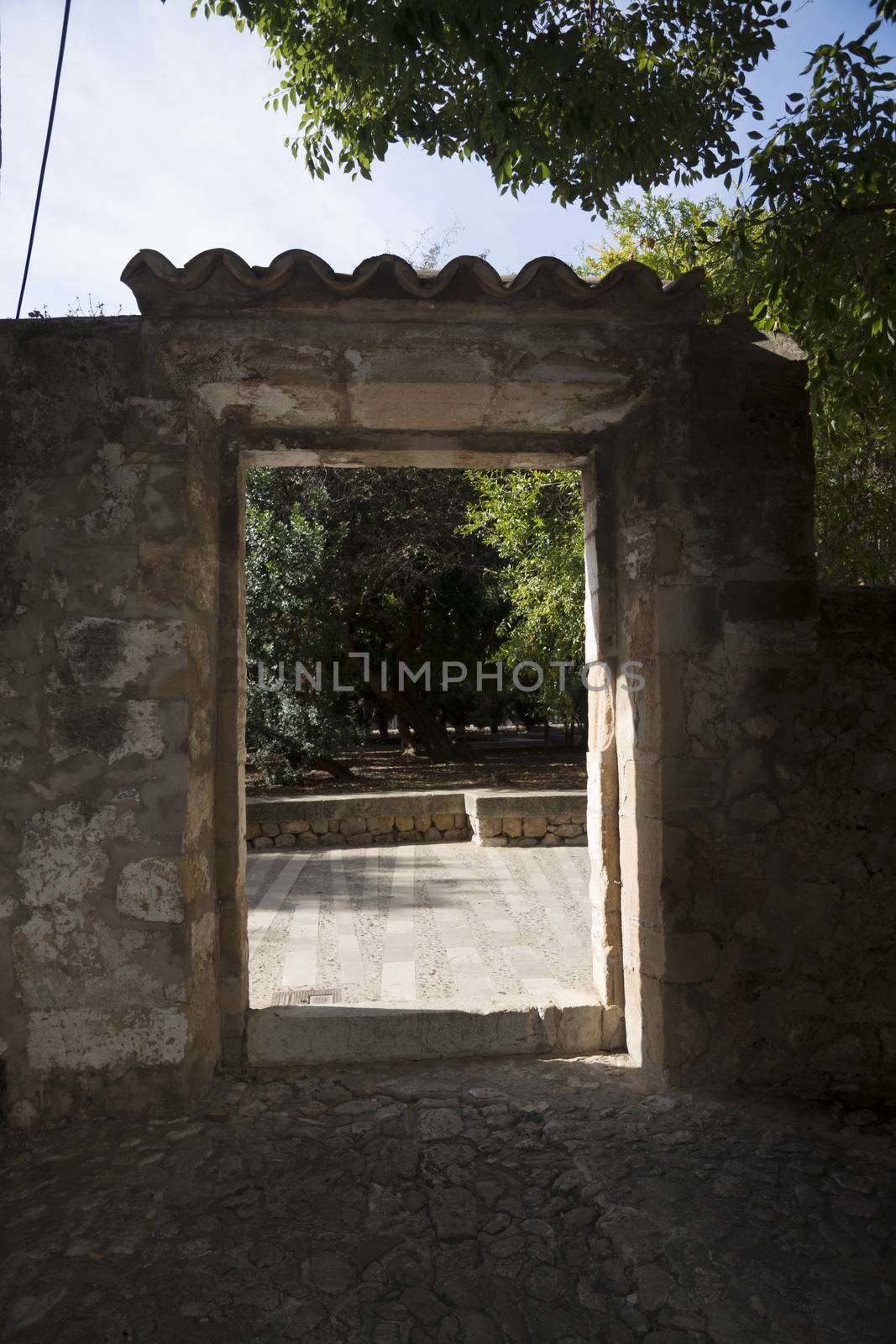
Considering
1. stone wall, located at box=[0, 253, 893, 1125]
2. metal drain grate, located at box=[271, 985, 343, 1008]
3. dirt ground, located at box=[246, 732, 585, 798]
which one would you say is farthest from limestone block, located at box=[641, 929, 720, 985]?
dirt ground, located at box=[246, 732, 585, 798]

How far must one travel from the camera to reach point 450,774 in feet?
45.1

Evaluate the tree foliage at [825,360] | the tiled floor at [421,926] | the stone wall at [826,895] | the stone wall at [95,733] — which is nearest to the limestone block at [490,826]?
the tiled floor at [421,926]

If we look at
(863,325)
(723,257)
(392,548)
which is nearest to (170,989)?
(863,325)

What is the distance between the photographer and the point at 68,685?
3211 mm

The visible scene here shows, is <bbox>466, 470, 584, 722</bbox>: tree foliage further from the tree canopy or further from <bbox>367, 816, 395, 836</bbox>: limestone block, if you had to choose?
the tree canopy

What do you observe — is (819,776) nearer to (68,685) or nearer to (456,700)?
(68,685)

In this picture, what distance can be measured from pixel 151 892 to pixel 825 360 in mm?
3949

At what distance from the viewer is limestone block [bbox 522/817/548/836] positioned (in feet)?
31.5

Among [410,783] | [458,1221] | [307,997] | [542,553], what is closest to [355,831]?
[410,783]

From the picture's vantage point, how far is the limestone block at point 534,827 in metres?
9.61

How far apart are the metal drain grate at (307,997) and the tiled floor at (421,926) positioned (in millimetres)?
15

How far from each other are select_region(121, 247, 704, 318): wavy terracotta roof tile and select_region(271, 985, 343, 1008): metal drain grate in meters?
2.93

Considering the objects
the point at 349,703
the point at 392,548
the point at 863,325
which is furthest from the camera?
the point at 349,703

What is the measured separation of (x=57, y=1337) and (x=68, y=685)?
1901mm
